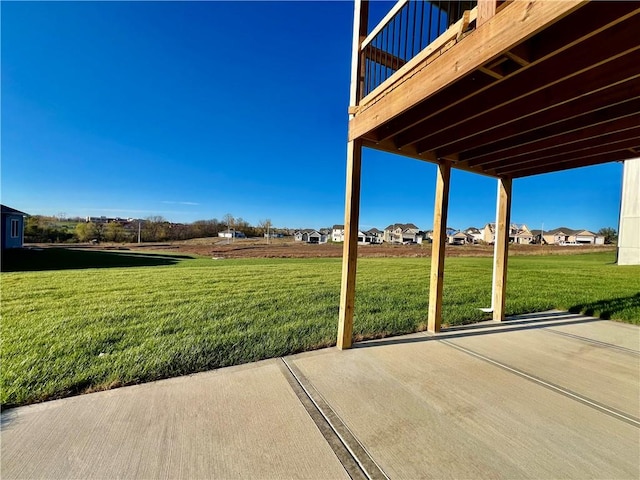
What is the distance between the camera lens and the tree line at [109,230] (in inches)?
946

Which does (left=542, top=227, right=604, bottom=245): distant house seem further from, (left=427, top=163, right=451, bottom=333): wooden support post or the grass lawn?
(left=427, top=163, right=451, bottom=333): wooden support post

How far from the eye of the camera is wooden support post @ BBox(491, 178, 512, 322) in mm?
4203

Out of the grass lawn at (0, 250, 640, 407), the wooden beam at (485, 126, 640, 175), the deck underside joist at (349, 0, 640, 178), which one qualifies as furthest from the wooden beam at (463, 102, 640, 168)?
the grass lawn at (0, 250, 640, 407)

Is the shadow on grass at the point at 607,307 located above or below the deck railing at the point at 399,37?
below

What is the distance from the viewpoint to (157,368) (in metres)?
2.49

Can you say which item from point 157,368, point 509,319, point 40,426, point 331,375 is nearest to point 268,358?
point 331,375

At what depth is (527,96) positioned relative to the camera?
7.32ft

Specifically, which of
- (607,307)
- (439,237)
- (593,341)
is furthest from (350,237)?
(607,307)

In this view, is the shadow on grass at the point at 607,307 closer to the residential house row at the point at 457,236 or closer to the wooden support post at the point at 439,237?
the wooden support post at the point at 439,237

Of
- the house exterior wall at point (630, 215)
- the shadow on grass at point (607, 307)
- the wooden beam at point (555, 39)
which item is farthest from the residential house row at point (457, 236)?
the wooden beam at point (555, 39)

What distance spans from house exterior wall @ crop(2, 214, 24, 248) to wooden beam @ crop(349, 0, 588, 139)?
896 inches

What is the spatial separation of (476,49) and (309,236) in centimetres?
5614

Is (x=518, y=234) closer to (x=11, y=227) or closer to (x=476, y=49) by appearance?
(x=476, y=49)

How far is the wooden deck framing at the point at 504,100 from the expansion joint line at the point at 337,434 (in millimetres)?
976
